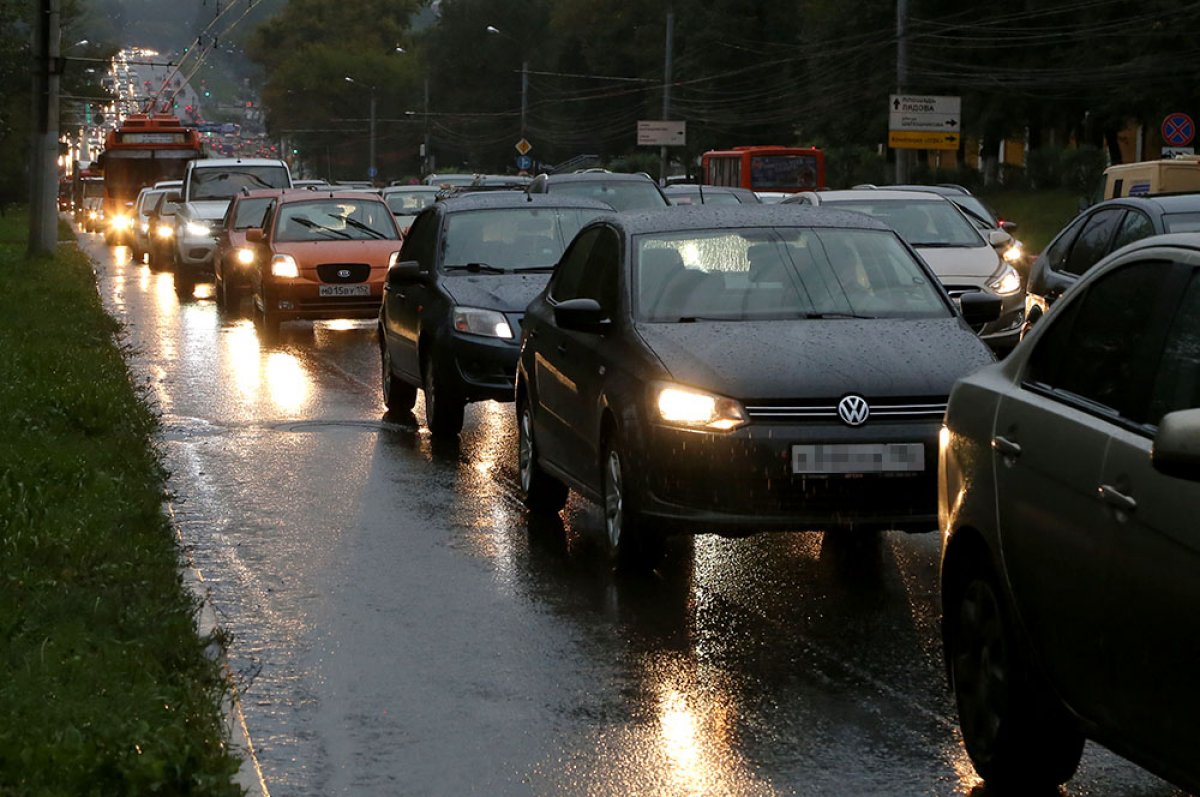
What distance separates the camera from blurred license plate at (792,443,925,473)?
8391 mm

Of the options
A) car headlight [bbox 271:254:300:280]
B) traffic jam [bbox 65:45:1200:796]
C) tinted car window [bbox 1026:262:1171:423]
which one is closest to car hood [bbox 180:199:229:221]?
car headlight [bbox 271:254:300:280]

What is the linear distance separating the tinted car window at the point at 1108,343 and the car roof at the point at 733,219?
4460 mm

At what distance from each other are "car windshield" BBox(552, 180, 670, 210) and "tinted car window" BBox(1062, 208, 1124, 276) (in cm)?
950

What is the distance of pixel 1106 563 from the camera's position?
4949 millimetres

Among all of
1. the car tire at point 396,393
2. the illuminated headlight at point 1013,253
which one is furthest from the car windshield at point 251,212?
the car tire at point 396,393

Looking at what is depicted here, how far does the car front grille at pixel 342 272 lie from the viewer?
2392cm

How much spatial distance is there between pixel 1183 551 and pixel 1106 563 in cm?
42

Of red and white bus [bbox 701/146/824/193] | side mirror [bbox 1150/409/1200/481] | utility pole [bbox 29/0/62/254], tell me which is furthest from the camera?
red and white bus [bbox 701/146/824/193]

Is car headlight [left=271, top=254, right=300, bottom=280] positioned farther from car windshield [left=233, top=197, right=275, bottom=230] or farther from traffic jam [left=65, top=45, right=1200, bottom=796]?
traffic jam [left=65, top=45, right=1200, bottom=796]

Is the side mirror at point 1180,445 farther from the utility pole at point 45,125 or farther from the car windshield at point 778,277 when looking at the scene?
the utility pole at point 45,125

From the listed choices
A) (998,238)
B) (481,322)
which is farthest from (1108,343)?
(998,238)

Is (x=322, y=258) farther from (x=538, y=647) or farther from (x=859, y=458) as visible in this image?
(x=538, y=647)

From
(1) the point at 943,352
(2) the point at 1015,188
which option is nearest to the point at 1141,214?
(1) the point at 943,352

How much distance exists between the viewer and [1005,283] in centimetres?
1936
